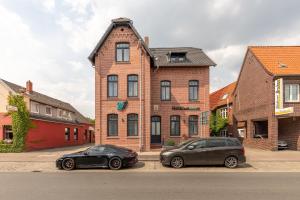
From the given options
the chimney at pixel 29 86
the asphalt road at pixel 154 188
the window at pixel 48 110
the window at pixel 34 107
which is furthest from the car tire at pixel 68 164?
the chimney at pixel 29 86

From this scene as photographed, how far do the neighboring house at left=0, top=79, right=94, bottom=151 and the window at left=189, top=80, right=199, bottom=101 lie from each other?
15.0m

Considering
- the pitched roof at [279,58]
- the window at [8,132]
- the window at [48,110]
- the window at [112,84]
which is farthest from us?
the window at [48,110]

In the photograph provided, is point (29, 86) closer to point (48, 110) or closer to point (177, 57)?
point (48, 110)

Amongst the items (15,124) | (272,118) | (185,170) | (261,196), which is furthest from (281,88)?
(15,124)

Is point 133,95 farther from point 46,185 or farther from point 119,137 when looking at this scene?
point 46,185

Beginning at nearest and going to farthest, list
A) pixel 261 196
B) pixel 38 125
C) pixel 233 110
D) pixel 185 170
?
pixel 261 196 < pixel 185 170 < pixel 38 125 < pixel 233 110

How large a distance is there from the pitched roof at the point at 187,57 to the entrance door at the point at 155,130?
5032 millimetres

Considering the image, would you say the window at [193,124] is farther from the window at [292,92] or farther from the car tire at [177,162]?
the car tire at [177,162]

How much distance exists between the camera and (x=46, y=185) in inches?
412

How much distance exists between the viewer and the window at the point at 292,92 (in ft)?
79.2

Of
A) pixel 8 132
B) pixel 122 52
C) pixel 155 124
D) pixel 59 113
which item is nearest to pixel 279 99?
pixel 155 124

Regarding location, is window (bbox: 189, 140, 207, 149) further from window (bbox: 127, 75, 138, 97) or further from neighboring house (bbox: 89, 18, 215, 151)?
window (bbox: 127, 75, 138, 97)

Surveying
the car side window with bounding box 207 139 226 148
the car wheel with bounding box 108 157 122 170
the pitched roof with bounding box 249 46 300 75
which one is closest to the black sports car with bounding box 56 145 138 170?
the car wheel with bounding box 108 157 122 170

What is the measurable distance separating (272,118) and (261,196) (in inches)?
679
